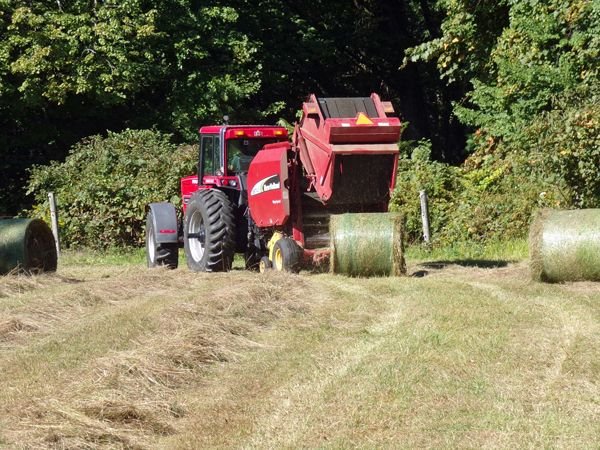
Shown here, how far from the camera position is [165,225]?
1800 centimetres

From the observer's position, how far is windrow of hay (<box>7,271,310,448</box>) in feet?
22.1

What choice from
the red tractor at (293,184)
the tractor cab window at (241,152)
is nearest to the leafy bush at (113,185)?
the red tractor at (293,184)

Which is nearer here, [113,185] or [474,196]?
[474,196]

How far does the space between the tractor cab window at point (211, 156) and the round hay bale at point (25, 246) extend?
2.57 meters

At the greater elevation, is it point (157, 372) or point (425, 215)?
point (425, 215)

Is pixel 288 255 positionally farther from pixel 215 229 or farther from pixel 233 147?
pixel 233 147

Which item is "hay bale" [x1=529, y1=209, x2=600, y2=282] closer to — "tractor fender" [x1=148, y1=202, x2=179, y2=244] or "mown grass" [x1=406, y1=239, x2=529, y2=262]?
"mown grass" [x1=406, y1=239, x2=529, y2=262]

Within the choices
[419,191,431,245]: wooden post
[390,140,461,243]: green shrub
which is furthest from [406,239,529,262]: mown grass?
[390,140,461,243]: green shrub

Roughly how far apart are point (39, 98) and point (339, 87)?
1081 cm

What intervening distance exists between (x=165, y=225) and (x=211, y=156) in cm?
152

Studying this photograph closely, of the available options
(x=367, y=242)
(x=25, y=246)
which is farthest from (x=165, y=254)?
(x=367, y=242)

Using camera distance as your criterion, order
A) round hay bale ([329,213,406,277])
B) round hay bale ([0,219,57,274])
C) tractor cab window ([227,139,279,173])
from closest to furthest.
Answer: round hay bale ([329,213,406,277]) < round hay bale ([0,219,57,274]) < tractor cab window ([227,139,279,173])

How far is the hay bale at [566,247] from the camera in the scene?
13.0 meters

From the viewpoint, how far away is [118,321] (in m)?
11.1
